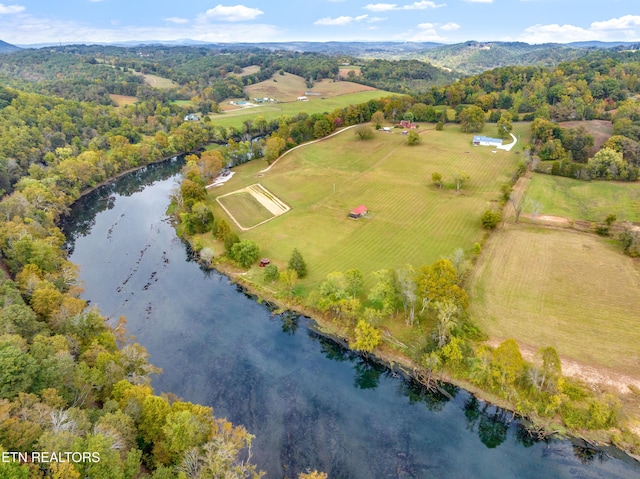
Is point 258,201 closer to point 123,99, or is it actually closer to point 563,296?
point 563,296

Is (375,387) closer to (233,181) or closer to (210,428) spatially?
(210,428)

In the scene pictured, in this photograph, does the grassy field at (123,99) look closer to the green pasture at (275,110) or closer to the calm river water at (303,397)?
the green pasture at (275,110)

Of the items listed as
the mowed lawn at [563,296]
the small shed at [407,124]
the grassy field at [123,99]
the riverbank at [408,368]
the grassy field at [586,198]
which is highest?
the grassy field at [123,99]

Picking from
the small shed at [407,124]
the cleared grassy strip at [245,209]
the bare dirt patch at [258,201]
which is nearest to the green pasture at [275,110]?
the small shed at [407,124]

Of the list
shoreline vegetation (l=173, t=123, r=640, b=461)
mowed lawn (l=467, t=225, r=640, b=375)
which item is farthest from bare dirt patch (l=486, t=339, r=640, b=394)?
shoreline vegetation (l=173, t=123, r=640, b=461)

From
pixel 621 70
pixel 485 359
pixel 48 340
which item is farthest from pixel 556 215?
pixel 621 70

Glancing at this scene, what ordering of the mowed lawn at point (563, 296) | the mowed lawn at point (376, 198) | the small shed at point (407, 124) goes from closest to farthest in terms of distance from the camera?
1. the mowed lawn at point (563, 296)
2. the mowed lawn at point (376, 198)
3. the small shed at point (407, 124)
